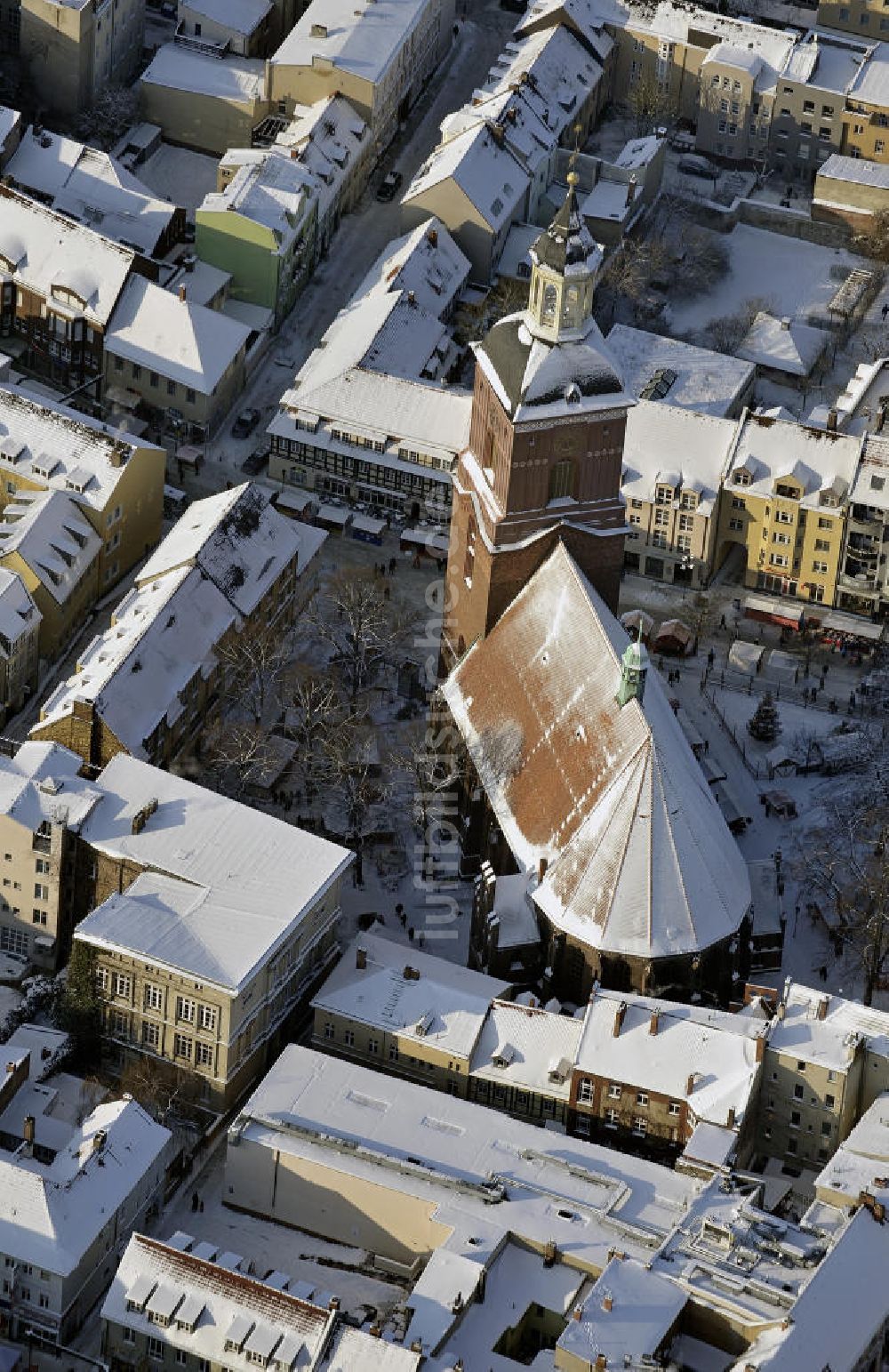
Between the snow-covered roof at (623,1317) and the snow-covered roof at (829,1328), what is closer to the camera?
the snow-covered roof at (829,1328)

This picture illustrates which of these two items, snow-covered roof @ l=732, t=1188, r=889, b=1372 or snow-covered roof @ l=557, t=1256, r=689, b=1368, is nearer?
snow-covered roof @ l=732, t=1188, r=889, b=1372

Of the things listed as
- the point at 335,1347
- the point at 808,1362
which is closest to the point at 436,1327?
the point at 335,1347

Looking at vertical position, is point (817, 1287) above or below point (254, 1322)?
above

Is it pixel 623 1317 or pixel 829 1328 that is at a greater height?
pixel 829 1328

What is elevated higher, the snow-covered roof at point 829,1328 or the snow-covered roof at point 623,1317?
the snow-covered roof at point 829,1328

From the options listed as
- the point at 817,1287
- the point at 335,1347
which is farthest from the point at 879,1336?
the point at 335,1347

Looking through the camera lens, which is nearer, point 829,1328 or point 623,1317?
point 829,1328

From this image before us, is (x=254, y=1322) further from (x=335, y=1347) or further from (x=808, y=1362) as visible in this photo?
(x=808, y=1362)

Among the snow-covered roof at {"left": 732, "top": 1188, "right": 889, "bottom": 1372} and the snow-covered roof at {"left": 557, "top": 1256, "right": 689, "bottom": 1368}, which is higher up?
the snow-covered roof at {"left": 732, "top": 1188, "right": 889, "bottom": 1372}
